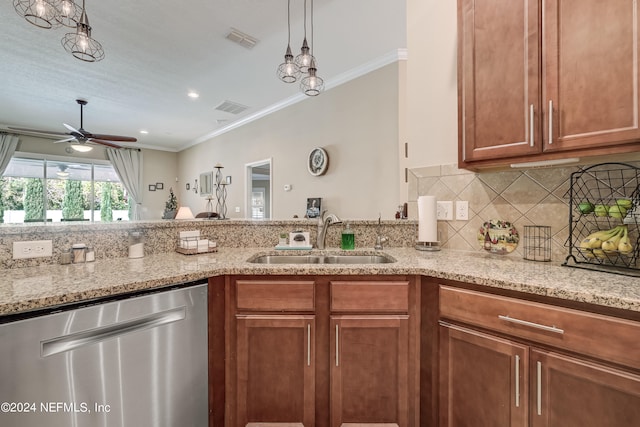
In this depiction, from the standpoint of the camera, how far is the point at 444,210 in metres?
1.75

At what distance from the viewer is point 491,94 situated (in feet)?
4.32

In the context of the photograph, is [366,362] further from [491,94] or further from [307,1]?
[307,1]

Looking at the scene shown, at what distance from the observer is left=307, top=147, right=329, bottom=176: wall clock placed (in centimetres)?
391

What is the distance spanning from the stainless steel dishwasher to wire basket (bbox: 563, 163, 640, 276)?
1.69m

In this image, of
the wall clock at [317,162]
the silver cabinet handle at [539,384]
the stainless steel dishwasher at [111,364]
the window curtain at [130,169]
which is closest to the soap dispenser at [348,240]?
the stainless steel dishwasher at [111,364]

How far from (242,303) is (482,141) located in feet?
4.52

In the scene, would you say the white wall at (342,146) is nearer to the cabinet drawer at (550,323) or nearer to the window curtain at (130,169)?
the cabinet drawer at (550,323)

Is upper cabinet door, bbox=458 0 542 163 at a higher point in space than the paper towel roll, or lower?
higher

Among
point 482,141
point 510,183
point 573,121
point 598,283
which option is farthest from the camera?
point 510,183

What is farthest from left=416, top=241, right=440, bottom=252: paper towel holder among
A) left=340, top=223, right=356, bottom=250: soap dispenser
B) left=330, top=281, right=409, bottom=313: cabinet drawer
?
left=330, top=281, right=409, bottom=313: cabinet drawer

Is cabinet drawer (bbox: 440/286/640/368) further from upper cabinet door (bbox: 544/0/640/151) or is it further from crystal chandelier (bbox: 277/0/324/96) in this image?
crystal chandelier (bbox: 277/0/324/96)

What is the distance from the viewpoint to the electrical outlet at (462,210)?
167 cm

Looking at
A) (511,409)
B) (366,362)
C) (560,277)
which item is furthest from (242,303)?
(560,277)

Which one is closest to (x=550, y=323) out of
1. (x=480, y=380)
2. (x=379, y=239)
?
(x=480, y=380)
